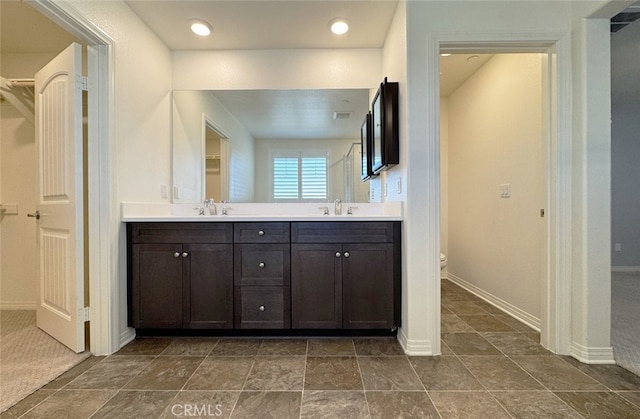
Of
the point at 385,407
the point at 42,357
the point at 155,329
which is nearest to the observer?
the point at 385,407

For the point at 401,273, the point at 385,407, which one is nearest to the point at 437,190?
the point at 401,273

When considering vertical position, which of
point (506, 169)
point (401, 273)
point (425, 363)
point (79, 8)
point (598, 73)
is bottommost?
point (425, 363)

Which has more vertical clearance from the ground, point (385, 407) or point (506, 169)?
point (506, 169)

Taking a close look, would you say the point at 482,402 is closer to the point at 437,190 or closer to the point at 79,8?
the point at 437,190

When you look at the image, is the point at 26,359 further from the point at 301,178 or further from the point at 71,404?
the point at 301,178

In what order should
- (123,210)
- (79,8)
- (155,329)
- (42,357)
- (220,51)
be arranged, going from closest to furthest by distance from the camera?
(79,8) → (42,357) → (123,210) → (155,329) → (220,51)

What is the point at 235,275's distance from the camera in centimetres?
204

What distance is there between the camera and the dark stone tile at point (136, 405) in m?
1.29

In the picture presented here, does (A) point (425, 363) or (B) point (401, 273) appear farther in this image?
(B) point (401, 273)

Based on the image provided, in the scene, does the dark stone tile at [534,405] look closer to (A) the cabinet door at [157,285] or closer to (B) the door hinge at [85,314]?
(A) the cabinet door at [157,285]

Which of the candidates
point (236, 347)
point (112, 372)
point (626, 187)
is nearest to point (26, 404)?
point (112, 372)

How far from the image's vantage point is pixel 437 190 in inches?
71.6

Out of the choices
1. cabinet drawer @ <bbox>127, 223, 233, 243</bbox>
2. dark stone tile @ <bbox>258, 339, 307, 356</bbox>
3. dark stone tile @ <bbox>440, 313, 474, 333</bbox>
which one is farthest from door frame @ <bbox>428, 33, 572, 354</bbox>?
cabinet drawer @ <bbox>127, 223, 233, 243</bbox>

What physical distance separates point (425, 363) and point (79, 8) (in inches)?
111
